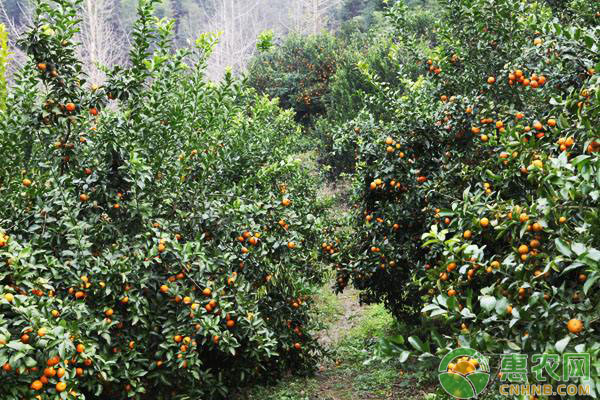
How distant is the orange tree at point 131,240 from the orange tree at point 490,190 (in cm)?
111

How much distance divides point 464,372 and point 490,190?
6.45 ft

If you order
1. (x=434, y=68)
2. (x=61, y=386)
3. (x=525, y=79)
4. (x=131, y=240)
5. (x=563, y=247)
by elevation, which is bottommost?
(x=61, y=386)

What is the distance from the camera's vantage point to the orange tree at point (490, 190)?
2074mm

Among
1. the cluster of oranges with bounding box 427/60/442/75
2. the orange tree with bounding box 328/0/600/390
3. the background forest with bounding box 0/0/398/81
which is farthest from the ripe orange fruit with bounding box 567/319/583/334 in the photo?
the background forest with bounding box 0/0/398/81

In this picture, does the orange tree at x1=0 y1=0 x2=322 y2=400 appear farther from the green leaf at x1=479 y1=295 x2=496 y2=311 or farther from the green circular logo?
the green leaf at x1=479 y1=295 x2=496 y2=311

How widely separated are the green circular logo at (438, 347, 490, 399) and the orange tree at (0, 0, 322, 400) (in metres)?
1.63

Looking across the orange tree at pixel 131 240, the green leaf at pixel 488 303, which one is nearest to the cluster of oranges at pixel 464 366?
the green leaf at pixel 488 303

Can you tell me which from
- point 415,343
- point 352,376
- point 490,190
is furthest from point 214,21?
point 415,343

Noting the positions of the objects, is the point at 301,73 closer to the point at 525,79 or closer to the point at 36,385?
the point at 525,79

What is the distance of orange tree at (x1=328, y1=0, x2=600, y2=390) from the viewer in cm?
207

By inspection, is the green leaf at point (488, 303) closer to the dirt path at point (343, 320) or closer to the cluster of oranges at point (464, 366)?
the cluster of oranges at point (464, 366)

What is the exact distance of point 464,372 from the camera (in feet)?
6.74
